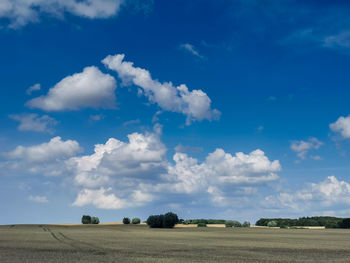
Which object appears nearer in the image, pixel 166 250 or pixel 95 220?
pixel 166 250

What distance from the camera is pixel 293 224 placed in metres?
199

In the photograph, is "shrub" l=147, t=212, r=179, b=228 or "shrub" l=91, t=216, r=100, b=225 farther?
"shrub" l=91, t=216, r=100, b=225

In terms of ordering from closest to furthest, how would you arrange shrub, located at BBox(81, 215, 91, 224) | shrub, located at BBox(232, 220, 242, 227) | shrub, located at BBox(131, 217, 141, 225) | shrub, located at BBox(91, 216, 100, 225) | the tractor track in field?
the tractor track in field → shrub, located at BBox(232, 220, 242, 227) → shrub, located at BBox(131, 217, 141, 225) → shrub, located at BBox(81, 215, 91, 224) → shrub, located at BBox(91, 216, 100, 225)

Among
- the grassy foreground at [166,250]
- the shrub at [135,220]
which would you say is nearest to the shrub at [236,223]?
the shrub at [135,220]

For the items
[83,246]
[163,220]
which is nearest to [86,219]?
[163,220]

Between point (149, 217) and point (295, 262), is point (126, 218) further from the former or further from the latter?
point (295, 262)

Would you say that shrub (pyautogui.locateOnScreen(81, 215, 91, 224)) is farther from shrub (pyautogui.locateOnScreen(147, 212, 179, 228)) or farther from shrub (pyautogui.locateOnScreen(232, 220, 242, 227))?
shrub (pyautogui.locateOnScreen(232, 220, 242, 227))

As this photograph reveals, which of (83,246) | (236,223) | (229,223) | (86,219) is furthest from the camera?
(86,219)

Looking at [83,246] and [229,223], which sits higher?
[229,223]

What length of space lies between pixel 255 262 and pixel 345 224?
492 ft

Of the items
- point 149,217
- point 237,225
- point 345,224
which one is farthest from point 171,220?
point 345,224

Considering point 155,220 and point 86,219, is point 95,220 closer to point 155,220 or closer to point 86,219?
point 86,219

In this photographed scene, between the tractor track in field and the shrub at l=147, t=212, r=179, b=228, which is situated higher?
the shrub at l=147, t=212, r=179, b=228

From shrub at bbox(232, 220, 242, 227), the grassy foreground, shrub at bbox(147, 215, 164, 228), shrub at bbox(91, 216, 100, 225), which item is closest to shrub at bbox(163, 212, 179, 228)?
shrub at bbox(147, 215, 164, 228)
